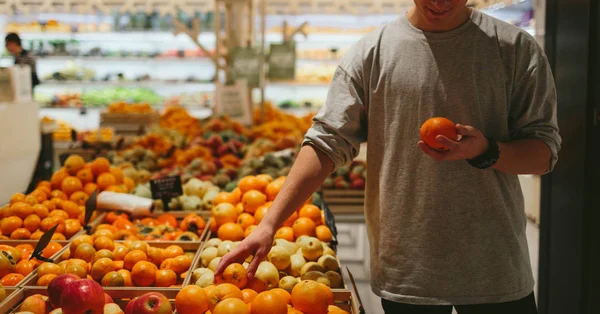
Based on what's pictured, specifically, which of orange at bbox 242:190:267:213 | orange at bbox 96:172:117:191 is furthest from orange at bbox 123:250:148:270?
orange at bbox 96:172:117:191

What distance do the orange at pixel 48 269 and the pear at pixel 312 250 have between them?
0.86m

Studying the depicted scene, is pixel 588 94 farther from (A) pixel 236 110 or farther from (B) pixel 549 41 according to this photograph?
(A) pixel 236 110

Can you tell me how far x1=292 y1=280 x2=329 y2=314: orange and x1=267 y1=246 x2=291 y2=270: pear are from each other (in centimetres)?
32

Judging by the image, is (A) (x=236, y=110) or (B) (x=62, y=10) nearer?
(A) (x=236, y=110)

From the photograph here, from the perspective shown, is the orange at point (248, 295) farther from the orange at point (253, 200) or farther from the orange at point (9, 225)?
the orange at point (9, 225)

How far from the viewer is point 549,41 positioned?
9.75 ft

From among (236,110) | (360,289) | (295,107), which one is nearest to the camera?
(360,289)

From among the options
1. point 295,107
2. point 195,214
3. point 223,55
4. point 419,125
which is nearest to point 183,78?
point 295,107

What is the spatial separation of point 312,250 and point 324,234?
0.91 feet

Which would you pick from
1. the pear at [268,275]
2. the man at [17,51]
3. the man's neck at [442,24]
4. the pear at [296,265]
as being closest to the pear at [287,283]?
the pear at [268,275]

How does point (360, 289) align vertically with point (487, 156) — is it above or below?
below

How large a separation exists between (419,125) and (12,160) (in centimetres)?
286

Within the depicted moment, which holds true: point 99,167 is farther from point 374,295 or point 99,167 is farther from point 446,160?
point 446,160

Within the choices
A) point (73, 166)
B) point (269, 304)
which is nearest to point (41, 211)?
point (73, 166)
